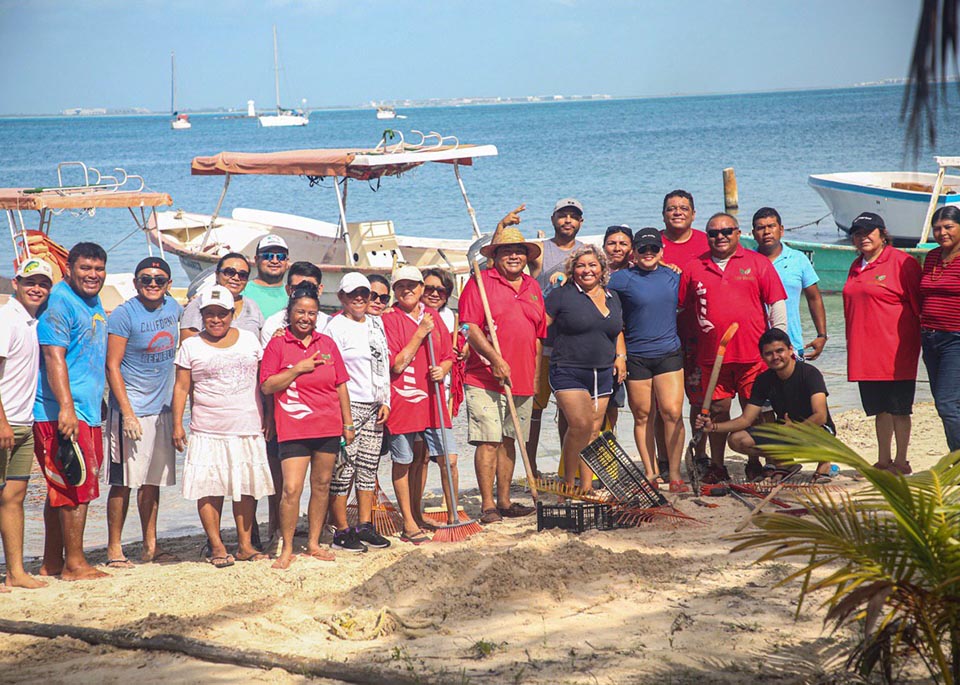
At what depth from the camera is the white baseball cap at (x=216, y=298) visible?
5.84 m

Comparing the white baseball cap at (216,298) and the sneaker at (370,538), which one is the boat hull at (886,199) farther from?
the white baseball cap at (216,298)

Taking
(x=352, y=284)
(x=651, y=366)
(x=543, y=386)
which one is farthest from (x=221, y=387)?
(x=651, y=366)

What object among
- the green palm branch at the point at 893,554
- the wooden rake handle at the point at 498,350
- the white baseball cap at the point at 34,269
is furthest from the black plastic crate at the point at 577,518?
the white baseball cap at the point at 34,269

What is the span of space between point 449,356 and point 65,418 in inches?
94.1

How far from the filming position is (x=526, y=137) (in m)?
88.9

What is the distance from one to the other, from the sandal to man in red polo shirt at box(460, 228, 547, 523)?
0.43m

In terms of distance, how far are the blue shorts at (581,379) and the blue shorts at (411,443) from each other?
797 millimetres

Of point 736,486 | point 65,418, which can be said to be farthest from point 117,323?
point 736,486

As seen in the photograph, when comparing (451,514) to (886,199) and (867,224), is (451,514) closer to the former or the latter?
(867,224)

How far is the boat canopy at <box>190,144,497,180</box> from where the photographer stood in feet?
47.4

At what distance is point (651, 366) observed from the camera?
697cm

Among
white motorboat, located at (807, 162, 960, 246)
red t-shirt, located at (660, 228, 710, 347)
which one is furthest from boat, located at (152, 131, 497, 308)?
white motorboat, located at (807, 162, 960, 246)

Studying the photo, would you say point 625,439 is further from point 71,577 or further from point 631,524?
point 71,577

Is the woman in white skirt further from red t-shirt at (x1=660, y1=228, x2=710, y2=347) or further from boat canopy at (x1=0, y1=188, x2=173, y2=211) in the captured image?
boat canopy at (x1=0, y1=188, x2=173, y2=211)
